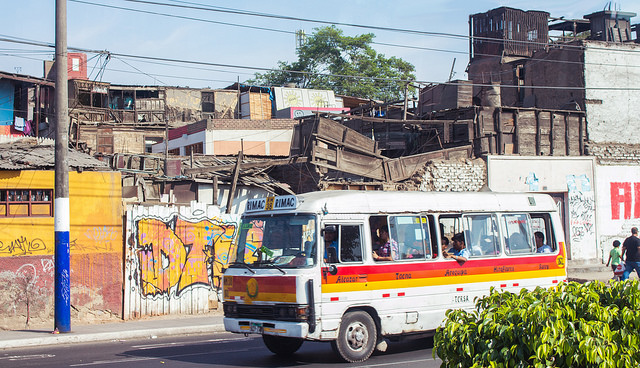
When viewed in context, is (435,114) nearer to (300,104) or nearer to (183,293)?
(183,293)

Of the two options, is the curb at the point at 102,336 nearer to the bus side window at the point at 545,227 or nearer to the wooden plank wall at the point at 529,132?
the bus side window at the point at 545,227

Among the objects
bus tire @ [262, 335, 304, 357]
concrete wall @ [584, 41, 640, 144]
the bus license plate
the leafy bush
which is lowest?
bus tire @ [262, 335, 304, 357]

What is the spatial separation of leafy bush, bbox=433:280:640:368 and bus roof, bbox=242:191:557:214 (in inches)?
207

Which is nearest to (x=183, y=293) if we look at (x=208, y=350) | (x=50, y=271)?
(x=50, y=271)

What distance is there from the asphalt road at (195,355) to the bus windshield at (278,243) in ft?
5.12

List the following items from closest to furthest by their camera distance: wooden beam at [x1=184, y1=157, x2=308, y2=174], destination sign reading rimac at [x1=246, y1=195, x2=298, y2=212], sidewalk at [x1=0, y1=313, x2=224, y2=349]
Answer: destination sign reading rimac at [x1=246, y1=195, x2=298, y2=212]
sidewalk at [x1=0, y1=313, x2=224, y2=349]
wooden beam at [x1=184, y1=157, x2=308, y2=174]

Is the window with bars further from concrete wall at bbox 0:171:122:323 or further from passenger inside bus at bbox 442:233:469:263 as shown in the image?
passenger inside bus at bbox 442:233:469:263

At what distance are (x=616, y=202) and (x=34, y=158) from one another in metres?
22.8

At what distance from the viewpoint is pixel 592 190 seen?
26.7 metres

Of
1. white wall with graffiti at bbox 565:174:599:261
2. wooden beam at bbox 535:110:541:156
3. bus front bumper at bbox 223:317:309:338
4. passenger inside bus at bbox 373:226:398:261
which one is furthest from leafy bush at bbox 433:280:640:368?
white wall with graffiti at bbox 565:174:599:261

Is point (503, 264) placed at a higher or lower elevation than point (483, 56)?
lower

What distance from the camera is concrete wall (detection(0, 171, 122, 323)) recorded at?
14.1 m

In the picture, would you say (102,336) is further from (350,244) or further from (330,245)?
(350,244)

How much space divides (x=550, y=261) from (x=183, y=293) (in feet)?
29.4
